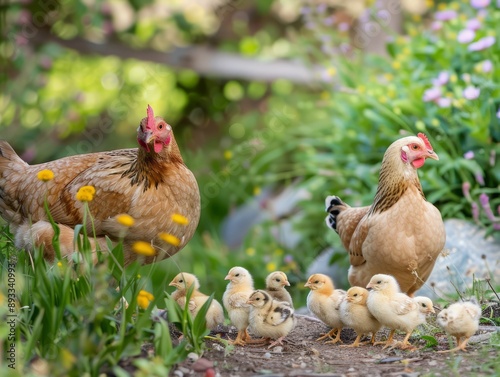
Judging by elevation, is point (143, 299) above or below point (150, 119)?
below

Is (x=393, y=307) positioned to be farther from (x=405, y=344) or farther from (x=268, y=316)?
(x=268, y=316)

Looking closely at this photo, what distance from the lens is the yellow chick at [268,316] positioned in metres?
3.98

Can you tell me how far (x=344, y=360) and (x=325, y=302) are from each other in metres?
0.45

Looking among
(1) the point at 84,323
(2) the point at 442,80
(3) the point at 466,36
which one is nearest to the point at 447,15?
(3) the point at 466,36

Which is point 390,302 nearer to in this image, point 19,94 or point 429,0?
point 429,0

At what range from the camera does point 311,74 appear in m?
8.97

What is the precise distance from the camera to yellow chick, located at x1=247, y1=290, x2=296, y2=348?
3.98 m

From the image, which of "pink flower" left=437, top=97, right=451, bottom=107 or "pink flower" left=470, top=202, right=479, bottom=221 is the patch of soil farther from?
"pink flower" left=437, top=97, right=451, bottom=107

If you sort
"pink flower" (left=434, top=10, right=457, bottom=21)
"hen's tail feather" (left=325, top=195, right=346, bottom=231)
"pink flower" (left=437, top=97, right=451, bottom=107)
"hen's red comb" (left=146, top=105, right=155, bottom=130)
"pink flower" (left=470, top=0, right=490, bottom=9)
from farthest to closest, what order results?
"pink flower" (left=434, top=10, right=457, bottom=21) → "pink flower" (left=470, top=0, right=490, bottom=9) → "pink flower" (left=437, top=97, right=451, bottom=107) → "hen's tail feather" (left=325, top=195, right=346, bottom=231) → "hen's red comb" (left=146, top=105, right=155, bottom=130)

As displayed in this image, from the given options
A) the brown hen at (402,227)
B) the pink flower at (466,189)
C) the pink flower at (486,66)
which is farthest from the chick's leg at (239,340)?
the pink flower at (486,66)

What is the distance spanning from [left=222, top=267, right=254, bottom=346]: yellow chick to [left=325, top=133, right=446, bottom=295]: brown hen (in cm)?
81

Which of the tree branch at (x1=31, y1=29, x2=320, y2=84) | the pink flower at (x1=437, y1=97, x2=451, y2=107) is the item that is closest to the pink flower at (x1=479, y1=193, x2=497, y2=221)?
the pink flower at (x1=437, y1=97, x2=451, y2=107)

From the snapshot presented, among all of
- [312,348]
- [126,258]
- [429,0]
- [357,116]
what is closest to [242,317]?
[312,348]

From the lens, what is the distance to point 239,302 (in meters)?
4.09
